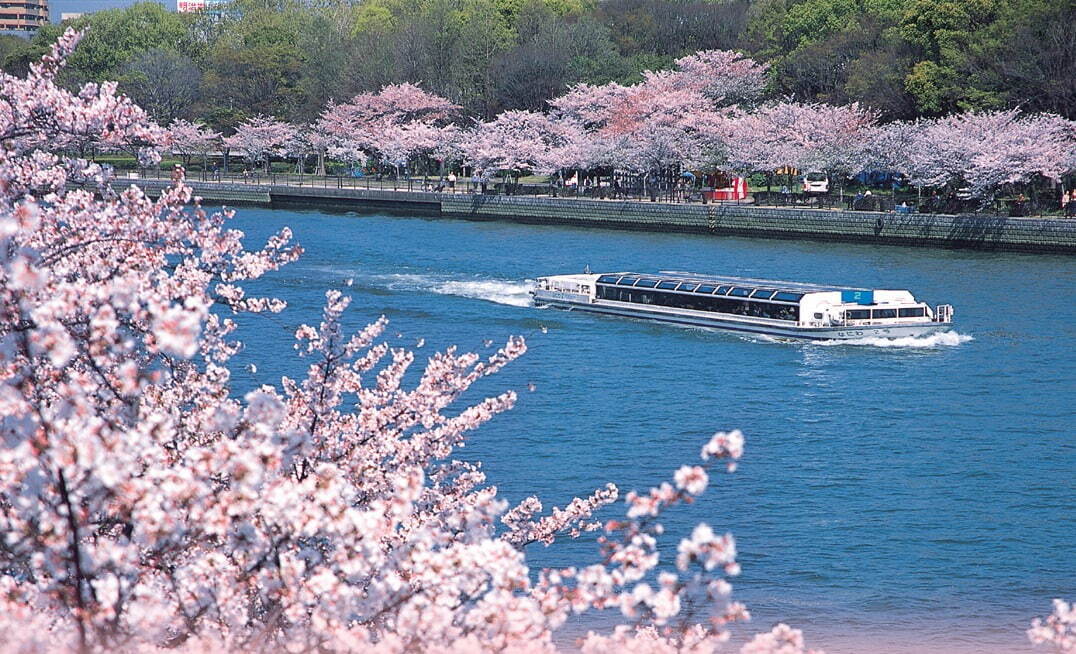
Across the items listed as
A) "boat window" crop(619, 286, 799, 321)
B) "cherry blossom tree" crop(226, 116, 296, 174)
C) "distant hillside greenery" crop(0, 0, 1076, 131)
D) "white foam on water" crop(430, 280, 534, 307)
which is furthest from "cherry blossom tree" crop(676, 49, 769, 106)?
"boat window" crop(619, 286, 799, 321)

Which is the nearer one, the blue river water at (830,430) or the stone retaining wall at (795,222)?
the blue river water at (830,430)

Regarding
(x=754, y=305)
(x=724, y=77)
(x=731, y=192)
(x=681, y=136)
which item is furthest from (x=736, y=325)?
(x=724, y=77)

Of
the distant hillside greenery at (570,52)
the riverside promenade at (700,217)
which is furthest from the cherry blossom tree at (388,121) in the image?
the riverside promenade at (700,217)

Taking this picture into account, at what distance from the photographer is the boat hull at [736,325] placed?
4306 centimetres

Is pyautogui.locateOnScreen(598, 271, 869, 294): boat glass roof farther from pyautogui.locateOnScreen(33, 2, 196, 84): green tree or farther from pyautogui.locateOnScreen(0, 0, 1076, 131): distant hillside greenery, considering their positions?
pyautogui.locateOnScreen(33, 2, 196, 84): green tree

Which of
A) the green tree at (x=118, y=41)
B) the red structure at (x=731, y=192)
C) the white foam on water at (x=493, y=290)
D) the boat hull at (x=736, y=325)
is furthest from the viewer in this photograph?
the green tree at (x=118, y=41)

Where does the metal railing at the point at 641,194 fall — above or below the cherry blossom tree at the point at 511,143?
below

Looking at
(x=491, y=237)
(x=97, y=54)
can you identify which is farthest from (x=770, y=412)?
(x=97, y=54)

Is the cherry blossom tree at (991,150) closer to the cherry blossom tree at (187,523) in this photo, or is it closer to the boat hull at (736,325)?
the boat hull at (736,325)

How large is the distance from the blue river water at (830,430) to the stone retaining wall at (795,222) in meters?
2.73

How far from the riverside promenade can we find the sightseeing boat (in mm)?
19120

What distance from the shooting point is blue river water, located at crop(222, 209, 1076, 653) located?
2181 cm

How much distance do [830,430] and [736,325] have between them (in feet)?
46.6

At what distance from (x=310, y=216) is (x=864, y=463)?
222 ft
